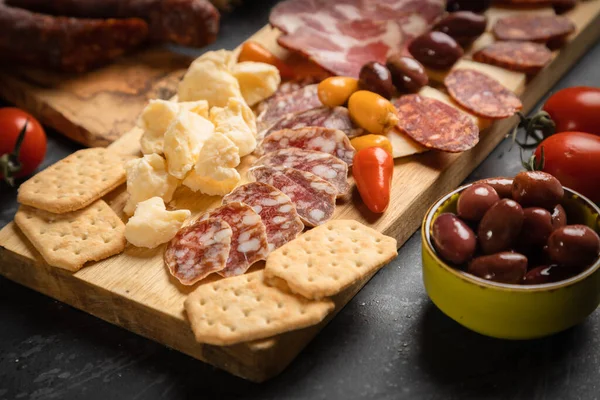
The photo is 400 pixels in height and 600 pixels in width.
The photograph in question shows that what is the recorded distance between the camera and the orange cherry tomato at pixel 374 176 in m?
1.83

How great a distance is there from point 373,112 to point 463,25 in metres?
0.62

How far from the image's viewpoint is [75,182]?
191 centimetres

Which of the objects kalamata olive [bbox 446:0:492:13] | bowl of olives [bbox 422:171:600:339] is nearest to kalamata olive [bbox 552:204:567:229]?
bowl of olives [bbox 422:171:600:339]

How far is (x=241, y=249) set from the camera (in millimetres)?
1698

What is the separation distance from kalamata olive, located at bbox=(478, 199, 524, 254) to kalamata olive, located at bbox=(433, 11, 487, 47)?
1.11 metres

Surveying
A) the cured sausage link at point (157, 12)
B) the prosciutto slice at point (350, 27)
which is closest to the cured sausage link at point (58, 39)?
the cured sausage link at point (157, 12)

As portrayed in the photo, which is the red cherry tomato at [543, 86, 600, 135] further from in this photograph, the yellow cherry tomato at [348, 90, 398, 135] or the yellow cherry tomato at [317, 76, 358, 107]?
the yellow cherry tomato at [317, 76, 358, 107]

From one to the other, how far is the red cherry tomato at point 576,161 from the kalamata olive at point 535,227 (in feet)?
1.47

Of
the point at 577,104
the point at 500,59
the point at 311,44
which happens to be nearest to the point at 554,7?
the point at 500,59

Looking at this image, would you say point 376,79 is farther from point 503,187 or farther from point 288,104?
point 503,187

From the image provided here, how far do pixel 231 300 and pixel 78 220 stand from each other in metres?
0.50

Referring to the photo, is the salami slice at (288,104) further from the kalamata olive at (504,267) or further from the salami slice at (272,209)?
the kalamata olive at (504,267)

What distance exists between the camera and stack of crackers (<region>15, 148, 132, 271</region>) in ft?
5.72

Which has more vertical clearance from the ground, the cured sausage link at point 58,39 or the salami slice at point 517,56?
the cured sausage link at point 58,39
